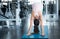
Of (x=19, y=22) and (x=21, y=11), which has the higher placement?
(x=21, y=11)

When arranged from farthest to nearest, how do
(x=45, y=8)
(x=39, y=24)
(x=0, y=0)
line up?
(x=45, y=8) < (x=0, y=0) < (x=39, y=24)

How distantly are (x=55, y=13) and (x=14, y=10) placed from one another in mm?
2447

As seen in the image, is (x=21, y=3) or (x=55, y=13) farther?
(x=55, y=13)

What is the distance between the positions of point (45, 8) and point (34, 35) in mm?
3706

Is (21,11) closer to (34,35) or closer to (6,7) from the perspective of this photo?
(6,7)

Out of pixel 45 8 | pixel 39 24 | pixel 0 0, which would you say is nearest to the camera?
pixel 39 24

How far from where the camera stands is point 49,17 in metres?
8.49

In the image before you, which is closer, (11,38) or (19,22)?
(11,38)

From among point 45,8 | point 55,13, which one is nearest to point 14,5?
point 45,8

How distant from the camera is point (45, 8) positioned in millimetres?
8266

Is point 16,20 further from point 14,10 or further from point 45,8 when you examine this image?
point 45,8

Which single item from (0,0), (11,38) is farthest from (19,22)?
(11,38)

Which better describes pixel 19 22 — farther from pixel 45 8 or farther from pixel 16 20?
pixel 45 8

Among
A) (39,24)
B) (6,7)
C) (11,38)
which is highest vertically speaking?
(6,7)
